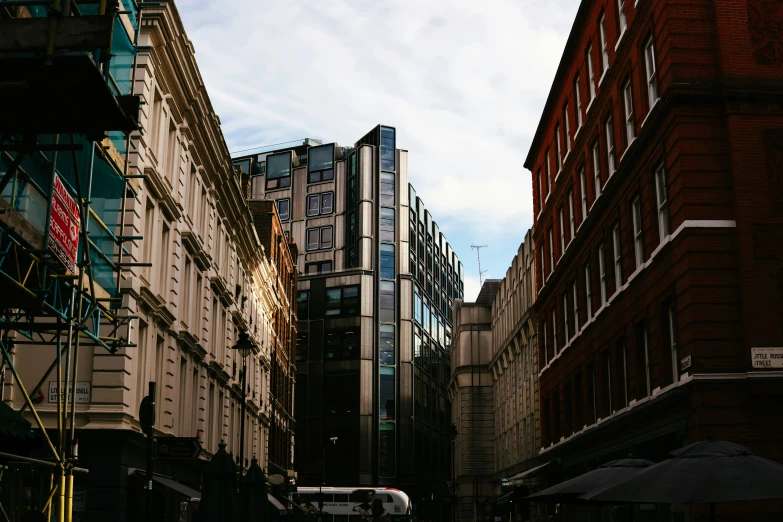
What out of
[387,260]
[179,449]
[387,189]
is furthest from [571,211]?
[387,189]

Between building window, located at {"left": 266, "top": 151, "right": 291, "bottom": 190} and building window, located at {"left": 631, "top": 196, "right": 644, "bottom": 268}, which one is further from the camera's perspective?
building window, located at {"left": 266, "top": 151, "right": 291, "bottom": 190}

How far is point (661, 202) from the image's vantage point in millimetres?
27578

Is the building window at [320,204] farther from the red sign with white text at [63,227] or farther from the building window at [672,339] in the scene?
the red sign with white text at [63,227]

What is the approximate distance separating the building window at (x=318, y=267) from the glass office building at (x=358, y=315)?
10cm

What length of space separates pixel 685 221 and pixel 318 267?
78586 millimetres

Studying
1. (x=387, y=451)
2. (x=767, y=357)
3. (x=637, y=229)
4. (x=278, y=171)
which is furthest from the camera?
(x=278, y=171)

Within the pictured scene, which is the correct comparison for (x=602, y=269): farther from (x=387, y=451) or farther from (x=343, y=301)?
(x=343, y=301)

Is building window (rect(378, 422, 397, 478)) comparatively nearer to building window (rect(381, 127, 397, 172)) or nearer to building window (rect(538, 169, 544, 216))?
building window (rect(381, 127, 397, 172))

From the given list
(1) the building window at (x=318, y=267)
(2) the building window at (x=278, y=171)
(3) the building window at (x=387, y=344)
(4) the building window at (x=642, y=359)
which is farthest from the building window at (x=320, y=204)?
(4) the building window at (x=642, y=359)

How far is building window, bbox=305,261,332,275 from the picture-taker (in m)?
102

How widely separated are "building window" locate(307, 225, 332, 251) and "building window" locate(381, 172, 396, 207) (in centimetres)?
656

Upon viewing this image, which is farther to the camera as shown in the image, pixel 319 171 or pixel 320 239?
pixel 319 171

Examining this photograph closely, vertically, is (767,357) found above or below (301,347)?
below

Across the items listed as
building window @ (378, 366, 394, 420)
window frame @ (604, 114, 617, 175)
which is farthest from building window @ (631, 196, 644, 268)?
building window @ (378, 366, 394, 420)
